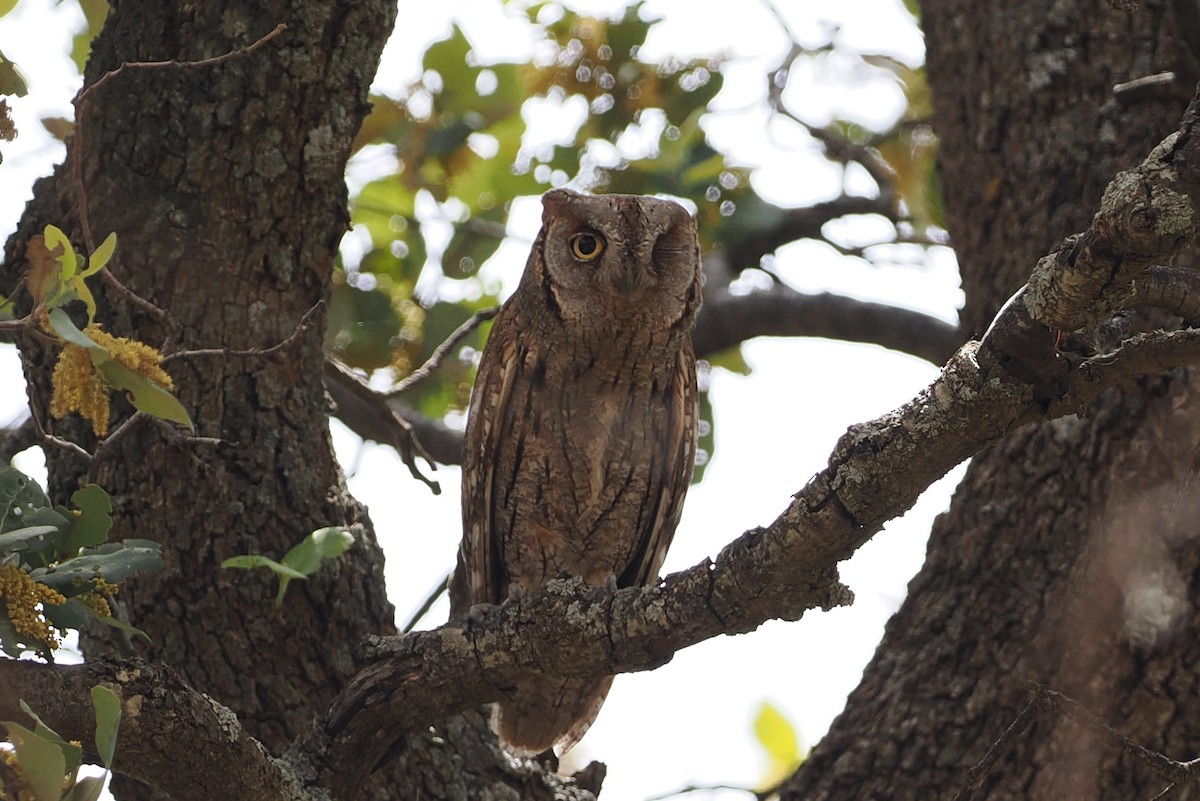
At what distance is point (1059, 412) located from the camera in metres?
1.90

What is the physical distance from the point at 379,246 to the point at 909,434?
2.98 metres

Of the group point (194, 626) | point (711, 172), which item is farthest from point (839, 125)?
point (194, 626)

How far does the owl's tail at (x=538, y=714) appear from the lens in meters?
3.42

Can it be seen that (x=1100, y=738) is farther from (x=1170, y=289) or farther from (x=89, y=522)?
(x=89, y=522)

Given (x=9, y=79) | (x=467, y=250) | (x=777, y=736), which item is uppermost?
(x=467, y=250)

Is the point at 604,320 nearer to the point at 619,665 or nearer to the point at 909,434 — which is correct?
the point at 619,665

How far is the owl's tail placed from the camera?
342 cm

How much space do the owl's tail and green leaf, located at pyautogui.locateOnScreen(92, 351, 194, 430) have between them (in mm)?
1829

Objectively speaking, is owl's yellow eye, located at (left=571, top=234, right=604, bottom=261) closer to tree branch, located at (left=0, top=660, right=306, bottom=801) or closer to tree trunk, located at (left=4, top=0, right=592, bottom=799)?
tree trunk, located at (left=4, top=0, right=592, bottom=799)

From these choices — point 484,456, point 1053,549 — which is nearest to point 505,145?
point 484,456

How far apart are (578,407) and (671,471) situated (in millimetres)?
341

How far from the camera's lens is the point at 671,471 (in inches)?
145

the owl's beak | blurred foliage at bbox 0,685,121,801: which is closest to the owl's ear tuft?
the owl's beak

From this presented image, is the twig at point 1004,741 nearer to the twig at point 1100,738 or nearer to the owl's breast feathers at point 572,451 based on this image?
the twig at point 1100,738
